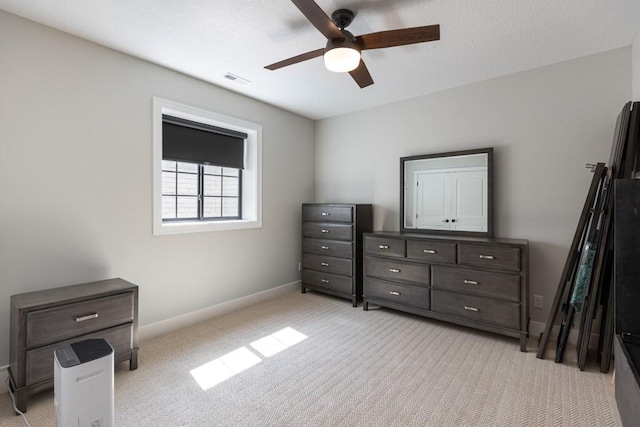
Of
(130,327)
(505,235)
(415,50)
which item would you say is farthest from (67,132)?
(505,235)

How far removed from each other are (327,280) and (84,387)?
2.79 m

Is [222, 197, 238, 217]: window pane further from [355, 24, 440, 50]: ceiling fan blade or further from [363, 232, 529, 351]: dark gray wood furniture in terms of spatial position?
[355, 24, 440, 50]: ceiling fan blade

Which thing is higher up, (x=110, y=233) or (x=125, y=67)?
(x=125, y=67)

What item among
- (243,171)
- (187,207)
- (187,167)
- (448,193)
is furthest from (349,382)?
(243,171)

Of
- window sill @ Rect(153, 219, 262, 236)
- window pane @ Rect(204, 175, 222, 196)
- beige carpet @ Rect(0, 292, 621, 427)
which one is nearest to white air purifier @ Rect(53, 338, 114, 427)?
beige carpet @ Rect(0, 292, 621, 427)

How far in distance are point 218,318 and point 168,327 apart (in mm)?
510

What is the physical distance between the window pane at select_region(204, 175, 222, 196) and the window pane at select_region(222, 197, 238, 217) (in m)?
0.13

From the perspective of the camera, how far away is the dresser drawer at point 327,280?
12.3 feet

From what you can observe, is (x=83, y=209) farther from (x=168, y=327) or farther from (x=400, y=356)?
(x=400, y=356)

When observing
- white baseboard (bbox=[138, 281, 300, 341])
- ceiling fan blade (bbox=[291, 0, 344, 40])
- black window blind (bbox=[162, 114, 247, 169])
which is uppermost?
ceiling fan blade (bbox=[291, 0, 344, 40])

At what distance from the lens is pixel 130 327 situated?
2260 mm

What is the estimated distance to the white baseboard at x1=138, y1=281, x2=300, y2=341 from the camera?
2811 mm

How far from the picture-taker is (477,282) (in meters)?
2.77

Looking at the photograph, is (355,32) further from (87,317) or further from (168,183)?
(87,317)
